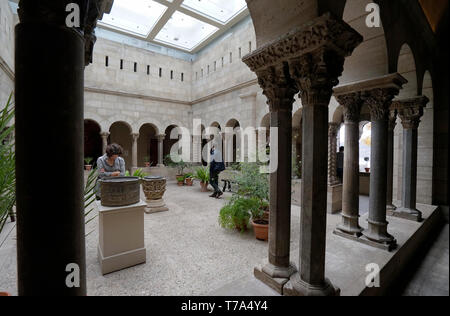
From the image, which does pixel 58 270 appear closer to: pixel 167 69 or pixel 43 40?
pixel 43 40

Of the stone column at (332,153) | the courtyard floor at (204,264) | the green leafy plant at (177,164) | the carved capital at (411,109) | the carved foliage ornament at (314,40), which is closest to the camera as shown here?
the carved foliage ornament at (314,40)

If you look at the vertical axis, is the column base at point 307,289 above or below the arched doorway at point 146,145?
below

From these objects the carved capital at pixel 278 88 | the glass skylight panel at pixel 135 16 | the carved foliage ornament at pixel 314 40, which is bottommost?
the carved capital at pixel 278 88

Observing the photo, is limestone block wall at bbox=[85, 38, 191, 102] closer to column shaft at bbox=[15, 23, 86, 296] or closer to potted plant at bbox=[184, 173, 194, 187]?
potted plant at bbox=[184, 173, 194, 187]

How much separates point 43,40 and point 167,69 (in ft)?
35.3

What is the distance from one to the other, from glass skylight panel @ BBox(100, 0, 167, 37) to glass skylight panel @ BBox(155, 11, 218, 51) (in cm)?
59

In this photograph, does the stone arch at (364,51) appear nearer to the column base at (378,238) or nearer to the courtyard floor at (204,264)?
the column base at (378,238)

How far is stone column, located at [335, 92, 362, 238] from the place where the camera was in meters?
3.03

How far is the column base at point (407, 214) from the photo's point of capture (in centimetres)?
386

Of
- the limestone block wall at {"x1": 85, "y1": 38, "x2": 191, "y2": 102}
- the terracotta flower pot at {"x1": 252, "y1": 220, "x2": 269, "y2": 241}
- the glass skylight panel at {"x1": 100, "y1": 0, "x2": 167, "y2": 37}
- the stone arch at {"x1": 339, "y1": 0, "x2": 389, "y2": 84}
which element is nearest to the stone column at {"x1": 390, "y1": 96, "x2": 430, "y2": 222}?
the stone arch at {"x1": 339, "y1": 0, "x2": 389, "y2": 84}

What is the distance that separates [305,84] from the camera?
1.76m

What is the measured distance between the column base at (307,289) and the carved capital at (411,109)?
12.4 feet

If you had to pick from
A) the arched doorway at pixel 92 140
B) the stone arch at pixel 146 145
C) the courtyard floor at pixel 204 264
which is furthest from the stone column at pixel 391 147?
the arched doorway at pixel 92 140

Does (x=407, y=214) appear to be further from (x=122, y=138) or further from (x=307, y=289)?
(x=122, y=138)
